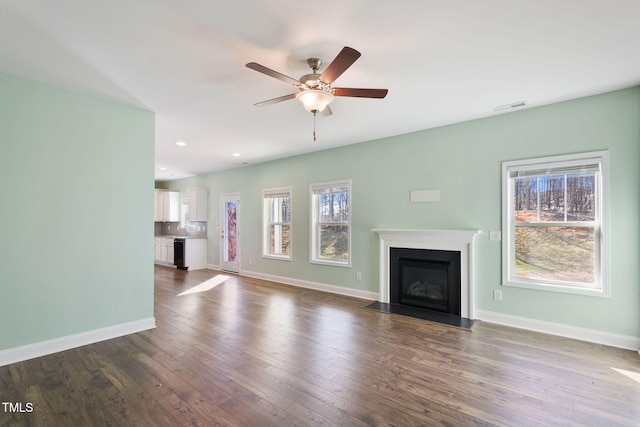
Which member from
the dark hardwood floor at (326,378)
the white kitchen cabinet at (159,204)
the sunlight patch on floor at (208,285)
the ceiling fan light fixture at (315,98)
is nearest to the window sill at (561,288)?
the dark hardwood floor at (326,378)

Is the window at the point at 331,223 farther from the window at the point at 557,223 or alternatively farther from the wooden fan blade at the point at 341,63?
the wooden fan blade at the point at 341,63

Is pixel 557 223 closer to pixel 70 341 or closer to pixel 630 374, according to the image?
pixel 630 374

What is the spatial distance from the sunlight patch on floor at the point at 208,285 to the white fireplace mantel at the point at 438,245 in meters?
3.31

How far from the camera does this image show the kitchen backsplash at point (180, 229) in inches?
342

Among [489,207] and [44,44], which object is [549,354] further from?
[44,44]

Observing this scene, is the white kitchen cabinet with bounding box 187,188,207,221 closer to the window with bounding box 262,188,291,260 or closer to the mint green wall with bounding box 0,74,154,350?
the window with bounding box 262,188,291,260

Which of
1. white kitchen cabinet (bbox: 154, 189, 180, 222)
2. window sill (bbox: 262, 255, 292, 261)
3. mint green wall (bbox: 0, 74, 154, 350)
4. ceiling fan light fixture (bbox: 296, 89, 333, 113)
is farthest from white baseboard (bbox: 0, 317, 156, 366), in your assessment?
white kitchen cabinet (bbox: 154, 189, 180, 222)

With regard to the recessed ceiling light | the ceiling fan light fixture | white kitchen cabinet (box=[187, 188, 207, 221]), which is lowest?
white kitchen cabinet (box=[187, 188, 207, 221])

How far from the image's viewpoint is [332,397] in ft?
7.37

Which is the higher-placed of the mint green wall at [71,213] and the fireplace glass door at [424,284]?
the mint green wall at [71,213]

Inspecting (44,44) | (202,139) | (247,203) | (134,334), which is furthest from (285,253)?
(44,44)

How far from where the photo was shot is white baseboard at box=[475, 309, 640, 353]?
3.12 m

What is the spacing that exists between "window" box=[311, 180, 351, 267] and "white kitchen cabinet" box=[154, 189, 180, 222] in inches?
213

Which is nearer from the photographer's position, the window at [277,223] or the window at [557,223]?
the window at [557,223]
